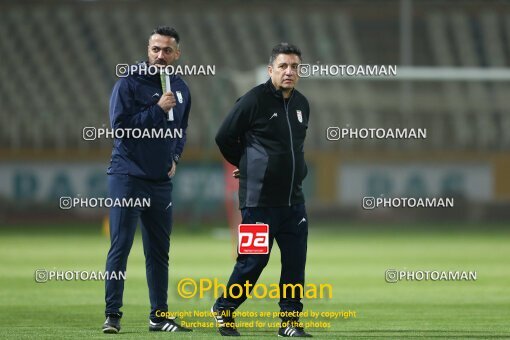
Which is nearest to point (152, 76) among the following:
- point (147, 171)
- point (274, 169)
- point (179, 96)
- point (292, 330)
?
point (179, 96)

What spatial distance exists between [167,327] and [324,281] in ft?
17.2

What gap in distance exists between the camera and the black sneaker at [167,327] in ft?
26.5

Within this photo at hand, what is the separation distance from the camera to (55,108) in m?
30.6

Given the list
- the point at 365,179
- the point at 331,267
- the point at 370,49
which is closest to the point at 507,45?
the point at 370,49

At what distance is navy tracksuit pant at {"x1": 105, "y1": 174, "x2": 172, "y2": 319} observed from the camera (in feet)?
26.1

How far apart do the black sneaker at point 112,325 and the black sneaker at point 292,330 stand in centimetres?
113

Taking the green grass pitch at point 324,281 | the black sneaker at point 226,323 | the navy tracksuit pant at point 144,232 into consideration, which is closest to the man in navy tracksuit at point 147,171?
the navy tracksuit pant at point 144,232

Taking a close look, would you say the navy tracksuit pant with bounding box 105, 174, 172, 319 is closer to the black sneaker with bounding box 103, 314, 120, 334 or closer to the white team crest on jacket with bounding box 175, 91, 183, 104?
the black sneaker with bounding box 103, 314, 120, 334

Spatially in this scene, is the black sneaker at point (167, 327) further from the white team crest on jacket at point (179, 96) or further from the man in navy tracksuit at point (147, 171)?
the white team crest on jacket at point (179, 96)

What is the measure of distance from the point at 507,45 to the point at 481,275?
20352mm

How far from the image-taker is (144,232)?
26.9ft

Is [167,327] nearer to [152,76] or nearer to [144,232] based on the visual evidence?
[144,232]

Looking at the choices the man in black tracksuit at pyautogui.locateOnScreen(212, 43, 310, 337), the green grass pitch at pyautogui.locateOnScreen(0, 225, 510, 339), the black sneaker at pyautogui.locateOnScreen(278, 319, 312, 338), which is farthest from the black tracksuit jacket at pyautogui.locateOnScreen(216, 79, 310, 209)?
the green grass pitch at pyautogui.locateOnScreen(0, 225, 510, 339)

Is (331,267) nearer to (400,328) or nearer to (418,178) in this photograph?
(400,328)
